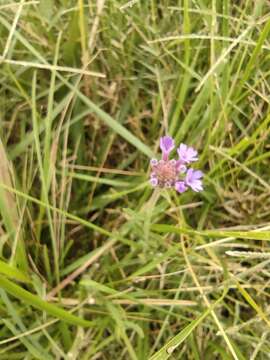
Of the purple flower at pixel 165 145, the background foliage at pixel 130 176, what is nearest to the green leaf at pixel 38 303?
the background foliage at pixel 130 176

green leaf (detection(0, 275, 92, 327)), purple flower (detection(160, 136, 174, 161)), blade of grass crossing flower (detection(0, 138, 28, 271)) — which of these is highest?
purple flower (detection(160, 136, 174, 161))

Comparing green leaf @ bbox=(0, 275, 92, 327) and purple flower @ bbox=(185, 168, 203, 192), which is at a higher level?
purple flower @ bbox=(185, 168, 203, 192)

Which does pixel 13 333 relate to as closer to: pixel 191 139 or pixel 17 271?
pixel 17 271

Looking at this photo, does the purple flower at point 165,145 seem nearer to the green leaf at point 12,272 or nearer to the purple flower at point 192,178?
the purple flower at point 192,178

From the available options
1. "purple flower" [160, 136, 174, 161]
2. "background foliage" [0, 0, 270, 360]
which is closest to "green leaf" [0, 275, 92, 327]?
"background foliage" [0, 0, 270, 360]

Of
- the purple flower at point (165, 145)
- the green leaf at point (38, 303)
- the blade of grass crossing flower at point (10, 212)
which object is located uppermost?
the purple flower at point (165, 145)

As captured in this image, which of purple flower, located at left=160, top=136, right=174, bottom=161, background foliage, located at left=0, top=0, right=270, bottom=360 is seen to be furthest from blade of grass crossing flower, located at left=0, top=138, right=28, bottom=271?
purple flower, located at left=160, top=136, right=174, bottom=161

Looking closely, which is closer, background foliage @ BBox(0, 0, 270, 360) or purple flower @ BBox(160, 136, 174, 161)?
purple flower @ BBox(160, 136, 174, 161)

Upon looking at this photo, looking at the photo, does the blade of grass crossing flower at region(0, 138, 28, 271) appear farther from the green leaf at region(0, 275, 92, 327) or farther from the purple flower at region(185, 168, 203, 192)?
the purple flower at region(185, 168, 203, 192)

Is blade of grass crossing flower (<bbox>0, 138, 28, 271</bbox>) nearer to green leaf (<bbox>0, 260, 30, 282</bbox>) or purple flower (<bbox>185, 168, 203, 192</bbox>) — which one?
green leaf (<bbox>0, 260, 30, 282</bbox>)

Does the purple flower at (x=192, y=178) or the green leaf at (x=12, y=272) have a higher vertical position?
the purple flower at (x=192, y=178)

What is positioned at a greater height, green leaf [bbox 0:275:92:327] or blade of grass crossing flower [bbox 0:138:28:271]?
blade of grass crossing flower [bbox 0:138:28:271]

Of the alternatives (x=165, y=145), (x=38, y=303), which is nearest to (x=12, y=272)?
(x=38, y=303)
